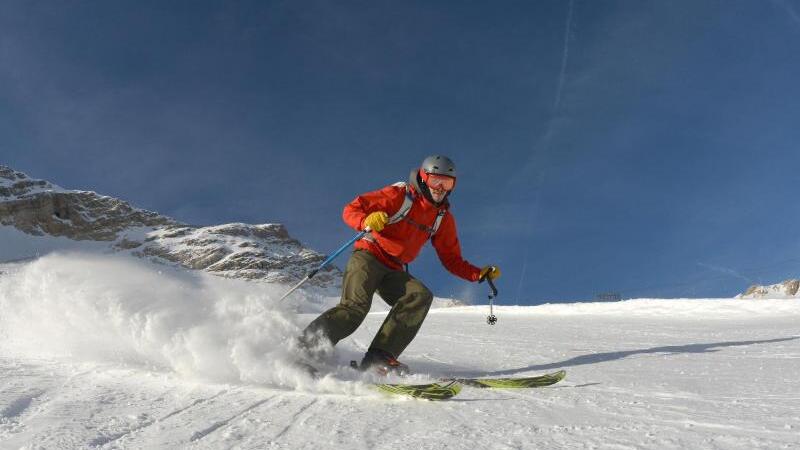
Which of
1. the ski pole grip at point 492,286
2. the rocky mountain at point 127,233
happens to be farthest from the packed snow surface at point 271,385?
the rocky mountain at point 127,233

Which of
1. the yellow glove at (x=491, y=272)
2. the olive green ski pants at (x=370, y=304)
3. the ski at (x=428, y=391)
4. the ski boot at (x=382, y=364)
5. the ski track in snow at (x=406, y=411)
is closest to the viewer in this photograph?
the ski track in snow at (x=406, y=411)

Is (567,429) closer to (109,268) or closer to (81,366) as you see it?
(81,366)

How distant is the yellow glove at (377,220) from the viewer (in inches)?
186

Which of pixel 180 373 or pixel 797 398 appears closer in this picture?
pixel 797 398

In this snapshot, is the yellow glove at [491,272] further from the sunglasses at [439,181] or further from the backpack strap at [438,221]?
the sunglasses at [439,181]

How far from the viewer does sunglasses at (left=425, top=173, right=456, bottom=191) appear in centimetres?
513

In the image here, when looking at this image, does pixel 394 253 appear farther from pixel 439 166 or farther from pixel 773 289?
pixel 773 289

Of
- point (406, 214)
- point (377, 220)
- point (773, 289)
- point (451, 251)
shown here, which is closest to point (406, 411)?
point (377, 220)

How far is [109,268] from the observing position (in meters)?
5.77

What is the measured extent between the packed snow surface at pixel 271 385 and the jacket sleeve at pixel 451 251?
0.96 metres

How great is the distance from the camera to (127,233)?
182125 mm

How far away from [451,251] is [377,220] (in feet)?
4.99

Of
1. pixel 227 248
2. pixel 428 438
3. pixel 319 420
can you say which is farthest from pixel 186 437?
pixel 227 248

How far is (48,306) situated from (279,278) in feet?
561
